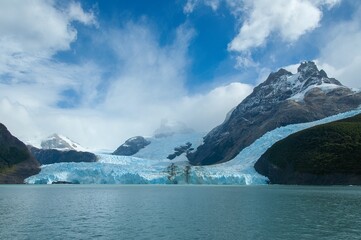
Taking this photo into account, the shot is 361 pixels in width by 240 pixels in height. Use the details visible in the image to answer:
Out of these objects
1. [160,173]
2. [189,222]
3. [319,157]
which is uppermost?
[160,173]

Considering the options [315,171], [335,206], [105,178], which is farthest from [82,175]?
[335,206]

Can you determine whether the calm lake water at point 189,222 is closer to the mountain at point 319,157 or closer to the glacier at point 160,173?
the mountain at point 319,157

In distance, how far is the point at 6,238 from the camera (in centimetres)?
3366

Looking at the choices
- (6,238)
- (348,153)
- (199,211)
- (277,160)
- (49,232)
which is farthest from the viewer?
(277,160)

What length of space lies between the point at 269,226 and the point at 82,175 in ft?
460

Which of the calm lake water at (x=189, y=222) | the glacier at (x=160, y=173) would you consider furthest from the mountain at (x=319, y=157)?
the calm lake water at (x=189, y=222)

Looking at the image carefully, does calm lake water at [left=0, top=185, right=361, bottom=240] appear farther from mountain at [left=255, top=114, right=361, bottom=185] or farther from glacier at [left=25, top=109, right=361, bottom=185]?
glacier at [left=25, top=109, right=361, bottom=185]

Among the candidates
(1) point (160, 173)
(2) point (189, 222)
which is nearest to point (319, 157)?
(1) point (160, 173)

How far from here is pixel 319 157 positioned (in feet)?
435

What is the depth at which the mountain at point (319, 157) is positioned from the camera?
409 ft

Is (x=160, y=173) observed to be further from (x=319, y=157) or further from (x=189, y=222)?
(x=189, y=222)

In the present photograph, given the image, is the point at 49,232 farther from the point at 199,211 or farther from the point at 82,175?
the point at 82,175

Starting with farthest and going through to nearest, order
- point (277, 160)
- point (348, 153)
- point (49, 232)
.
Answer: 1. point (277, 160)
2. point (348, 153)
3. point (49, 232)

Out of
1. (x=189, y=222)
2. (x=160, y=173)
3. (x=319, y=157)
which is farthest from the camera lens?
(x=160, y=173)
